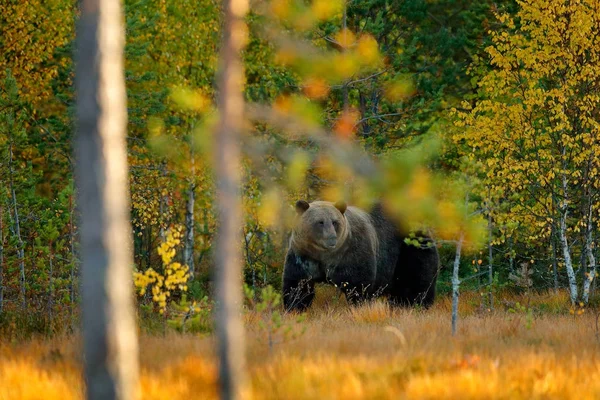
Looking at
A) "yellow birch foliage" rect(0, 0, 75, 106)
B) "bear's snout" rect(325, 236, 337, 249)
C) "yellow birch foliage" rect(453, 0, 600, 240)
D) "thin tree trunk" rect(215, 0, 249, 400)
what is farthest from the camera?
"yellow birch foliage" rect(0, 0, 75, 106)

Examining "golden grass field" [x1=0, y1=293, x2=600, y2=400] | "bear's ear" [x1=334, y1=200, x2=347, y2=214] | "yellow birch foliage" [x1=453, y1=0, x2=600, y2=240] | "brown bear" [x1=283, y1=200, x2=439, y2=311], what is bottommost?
"golden grass field" [x1=0, y1=293, x2=600, y2=400]

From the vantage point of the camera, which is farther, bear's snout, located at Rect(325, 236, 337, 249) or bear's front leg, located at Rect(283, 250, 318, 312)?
bear's front leg, located at Rect(283, 250, 318, 312)

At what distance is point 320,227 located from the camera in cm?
1209

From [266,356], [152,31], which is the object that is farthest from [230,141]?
[152,31]

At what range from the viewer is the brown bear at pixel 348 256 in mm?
12312

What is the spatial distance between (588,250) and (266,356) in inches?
312

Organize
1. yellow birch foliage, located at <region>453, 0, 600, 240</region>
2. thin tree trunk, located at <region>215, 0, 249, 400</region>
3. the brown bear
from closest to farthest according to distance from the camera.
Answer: thin tree trunk, located at <region>215, 0, 249, 400</region>, the brown bear, yellow birch foliage, located at <region>453, 0, 600, 240</region>

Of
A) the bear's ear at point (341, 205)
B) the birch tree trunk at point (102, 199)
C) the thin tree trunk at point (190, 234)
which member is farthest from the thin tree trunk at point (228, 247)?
the thin tree trunk at point (190, 234)

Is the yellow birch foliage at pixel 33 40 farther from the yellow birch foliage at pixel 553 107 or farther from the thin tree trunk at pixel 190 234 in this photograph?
the yellow birch foliage at pixel 553 107

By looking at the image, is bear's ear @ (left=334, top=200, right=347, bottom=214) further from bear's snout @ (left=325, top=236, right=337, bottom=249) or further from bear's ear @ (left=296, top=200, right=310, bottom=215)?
bear's snout @ (left=325, top=236, right=337, bottom=249)

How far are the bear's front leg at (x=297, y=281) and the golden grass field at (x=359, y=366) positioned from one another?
12.0 feet

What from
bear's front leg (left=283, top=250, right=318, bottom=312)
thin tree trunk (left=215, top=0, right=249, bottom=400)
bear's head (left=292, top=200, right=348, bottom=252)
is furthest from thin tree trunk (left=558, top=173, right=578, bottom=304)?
thin tree trunk (left=215, top=0, right=249, bottom=400)

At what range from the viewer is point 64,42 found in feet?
61.4

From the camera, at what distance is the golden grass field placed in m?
5.90
